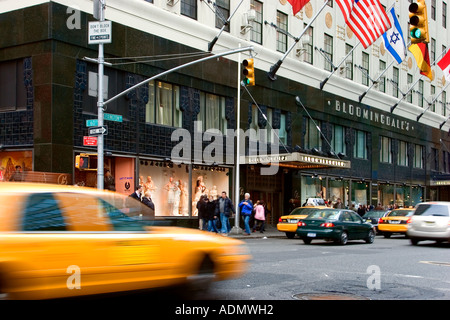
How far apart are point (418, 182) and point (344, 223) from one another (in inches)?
1285

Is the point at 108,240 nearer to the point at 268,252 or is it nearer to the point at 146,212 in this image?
the point at 146,212

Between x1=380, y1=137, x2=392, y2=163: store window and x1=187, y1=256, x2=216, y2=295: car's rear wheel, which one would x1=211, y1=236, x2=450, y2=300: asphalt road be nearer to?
x1=187, y1=256, x2=216, y2=295: car's rear wheel

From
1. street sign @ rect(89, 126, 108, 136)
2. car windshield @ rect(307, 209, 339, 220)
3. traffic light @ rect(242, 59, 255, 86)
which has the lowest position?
car windshield @ rect(307, 209, 339, 220)

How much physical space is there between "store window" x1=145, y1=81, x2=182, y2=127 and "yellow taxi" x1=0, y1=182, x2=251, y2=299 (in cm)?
1813

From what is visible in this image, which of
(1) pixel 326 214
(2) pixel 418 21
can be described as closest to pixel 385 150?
(1) pixel 326 214

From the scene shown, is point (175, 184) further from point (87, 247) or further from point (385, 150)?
point (385, 150)

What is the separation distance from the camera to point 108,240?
7.06m

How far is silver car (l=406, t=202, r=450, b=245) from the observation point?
1981 cm

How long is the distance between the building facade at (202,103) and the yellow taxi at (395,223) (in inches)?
194

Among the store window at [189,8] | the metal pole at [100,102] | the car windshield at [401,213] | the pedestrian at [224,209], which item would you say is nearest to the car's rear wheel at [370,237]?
the pedestrian at [224,209]

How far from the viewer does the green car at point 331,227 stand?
20438 mm

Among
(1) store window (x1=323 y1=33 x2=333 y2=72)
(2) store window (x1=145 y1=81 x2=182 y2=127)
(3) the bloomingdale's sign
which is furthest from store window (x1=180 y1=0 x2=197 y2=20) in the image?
(3) the bloomingdale's sign

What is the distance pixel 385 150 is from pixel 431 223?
27021 millimetres
